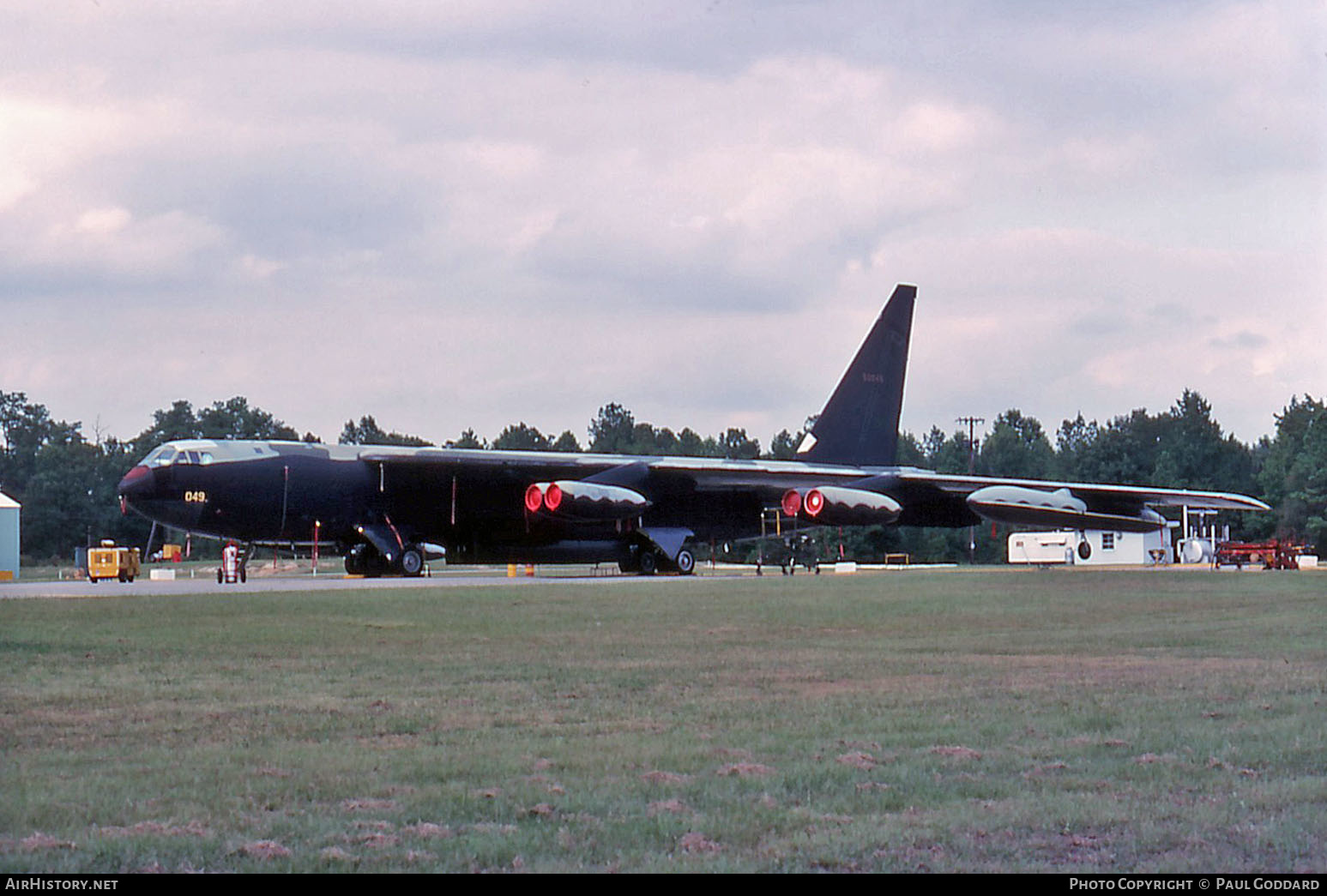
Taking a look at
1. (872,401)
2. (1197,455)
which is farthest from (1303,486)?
(872,401)

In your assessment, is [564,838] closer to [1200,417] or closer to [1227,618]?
[1227,618]

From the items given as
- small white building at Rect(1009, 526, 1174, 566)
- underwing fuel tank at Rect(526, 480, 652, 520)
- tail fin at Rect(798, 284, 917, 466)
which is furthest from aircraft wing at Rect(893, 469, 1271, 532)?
small white building at Rect(1009, 526, 1174, 566)

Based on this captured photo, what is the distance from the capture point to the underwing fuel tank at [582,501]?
35250 millimetres

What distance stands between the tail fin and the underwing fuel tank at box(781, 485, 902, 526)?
5.44 m

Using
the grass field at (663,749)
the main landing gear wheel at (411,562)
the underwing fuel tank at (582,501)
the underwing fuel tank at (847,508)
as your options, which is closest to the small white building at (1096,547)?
the underwing fuel tank at (847,508)

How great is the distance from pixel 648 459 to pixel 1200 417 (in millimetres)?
56332

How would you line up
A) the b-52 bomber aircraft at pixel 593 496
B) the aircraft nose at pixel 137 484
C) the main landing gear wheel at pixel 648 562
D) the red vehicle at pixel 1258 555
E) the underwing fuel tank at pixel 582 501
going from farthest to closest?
the red vehicle at pixel 1258 555
the main landing gear wheel at pixel 648 562
the underwing fuel tank at pixel 582 501
the b-52 bomber aircraft at pixel 593 496
the aircraft nose at pixel 137 484

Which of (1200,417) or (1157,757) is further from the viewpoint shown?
(1200,417)

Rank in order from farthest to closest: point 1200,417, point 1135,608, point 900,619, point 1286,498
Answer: point 1200,417 → point 1286,498 → point 1135,608 → point 900,619

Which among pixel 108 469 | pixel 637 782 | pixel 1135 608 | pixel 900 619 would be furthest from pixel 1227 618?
pixel 108 469

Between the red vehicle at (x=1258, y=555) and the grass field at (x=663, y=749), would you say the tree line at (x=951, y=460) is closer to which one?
the red vehicle at (x=1258, y=555)

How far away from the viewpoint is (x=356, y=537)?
1417 inches

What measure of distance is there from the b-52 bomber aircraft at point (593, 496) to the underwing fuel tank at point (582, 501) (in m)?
0.04

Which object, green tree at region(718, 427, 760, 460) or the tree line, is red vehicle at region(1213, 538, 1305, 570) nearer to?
the tree line
